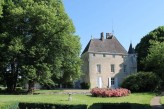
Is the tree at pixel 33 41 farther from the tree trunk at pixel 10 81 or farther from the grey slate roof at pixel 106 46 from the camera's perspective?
the grey slate roof at pixel 106 46

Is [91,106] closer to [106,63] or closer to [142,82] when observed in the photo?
[142,82]

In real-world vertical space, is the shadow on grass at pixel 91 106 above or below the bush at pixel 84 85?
below

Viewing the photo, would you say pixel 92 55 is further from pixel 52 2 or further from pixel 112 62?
pixel 52 2

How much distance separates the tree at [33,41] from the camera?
1567 inches

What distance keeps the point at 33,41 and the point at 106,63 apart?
77.1 ft

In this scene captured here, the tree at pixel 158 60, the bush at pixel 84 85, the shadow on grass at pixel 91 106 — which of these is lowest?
the shadow on grass at pixel 91 106

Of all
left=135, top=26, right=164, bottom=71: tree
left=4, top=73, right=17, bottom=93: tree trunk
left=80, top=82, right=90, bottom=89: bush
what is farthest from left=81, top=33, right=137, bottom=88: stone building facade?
left=4, top=73, right=17, bottom=93: tree trunk

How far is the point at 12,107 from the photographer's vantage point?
21.7m

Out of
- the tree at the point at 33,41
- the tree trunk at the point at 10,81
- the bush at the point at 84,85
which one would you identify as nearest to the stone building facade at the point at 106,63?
the bush at the point at 84,85

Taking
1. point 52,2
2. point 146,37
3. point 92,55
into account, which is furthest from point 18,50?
point 146,37

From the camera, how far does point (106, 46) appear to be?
63.6 meters

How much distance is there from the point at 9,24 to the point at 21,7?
2554mm

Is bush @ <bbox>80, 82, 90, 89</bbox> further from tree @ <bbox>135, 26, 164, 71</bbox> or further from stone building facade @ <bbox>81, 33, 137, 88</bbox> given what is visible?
tree @ <bbox>135, 26, 164, 71</bbox>

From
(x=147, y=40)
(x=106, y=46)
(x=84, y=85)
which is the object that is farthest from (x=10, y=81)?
(x=147, y=40)
